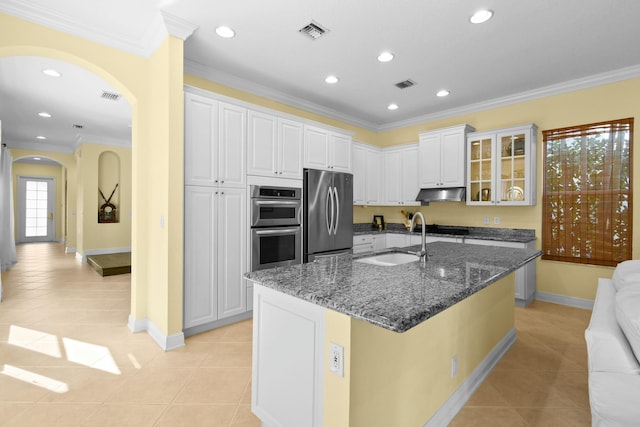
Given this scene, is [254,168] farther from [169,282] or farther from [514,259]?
[514,259]

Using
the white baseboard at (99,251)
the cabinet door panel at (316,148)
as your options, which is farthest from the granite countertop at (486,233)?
the white baseboard at (99,251)

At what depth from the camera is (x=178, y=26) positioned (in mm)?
2707

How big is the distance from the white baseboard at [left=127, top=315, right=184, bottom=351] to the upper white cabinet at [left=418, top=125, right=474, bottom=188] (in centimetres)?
397

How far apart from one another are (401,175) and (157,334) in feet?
13.8

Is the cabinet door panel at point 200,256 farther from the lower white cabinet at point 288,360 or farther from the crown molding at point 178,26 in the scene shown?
the lower white cabinet at point 288,360

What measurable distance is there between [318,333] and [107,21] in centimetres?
311

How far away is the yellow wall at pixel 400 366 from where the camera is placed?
49.2 inches

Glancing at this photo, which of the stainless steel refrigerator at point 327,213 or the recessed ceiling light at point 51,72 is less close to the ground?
the recessed ceiling light at point 51,72

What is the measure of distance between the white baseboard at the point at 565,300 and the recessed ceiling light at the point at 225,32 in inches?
190

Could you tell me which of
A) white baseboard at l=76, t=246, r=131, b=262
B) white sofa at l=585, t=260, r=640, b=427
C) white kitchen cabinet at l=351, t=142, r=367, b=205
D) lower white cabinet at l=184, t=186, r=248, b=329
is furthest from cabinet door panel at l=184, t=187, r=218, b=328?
white baseboard at l=76, t=246, r=131, b=262

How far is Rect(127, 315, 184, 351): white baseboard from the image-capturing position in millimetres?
2723

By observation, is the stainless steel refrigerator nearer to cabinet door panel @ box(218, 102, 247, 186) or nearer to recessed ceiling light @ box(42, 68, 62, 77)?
cabinet door panel @ box(218, 102, 247, 186)

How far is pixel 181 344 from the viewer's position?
279cm

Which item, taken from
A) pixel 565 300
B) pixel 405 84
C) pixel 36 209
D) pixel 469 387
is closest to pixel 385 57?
pixel 405 84
